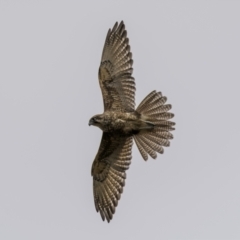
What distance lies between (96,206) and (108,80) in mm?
2604

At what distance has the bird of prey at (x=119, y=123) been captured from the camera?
1625 centimetres

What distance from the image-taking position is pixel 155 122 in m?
16.3

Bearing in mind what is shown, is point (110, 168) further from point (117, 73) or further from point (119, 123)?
point (117, 73)

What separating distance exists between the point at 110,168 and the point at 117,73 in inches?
76.4

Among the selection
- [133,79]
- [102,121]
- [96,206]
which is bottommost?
[96,206]

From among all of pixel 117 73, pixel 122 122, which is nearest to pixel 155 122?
pixel 122 122

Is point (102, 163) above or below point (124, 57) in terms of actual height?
below

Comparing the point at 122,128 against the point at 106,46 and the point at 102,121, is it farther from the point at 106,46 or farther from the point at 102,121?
the point at 106,46

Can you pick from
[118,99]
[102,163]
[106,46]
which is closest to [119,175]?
[102,163]

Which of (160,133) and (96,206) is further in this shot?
(96,206)

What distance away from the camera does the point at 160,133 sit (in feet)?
53.3

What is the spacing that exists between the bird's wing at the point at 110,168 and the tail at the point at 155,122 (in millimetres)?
623

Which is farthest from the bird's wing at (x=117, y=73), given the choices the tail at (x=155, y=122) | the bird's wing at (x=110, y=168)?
the bird's wing at (x=110, y=168)

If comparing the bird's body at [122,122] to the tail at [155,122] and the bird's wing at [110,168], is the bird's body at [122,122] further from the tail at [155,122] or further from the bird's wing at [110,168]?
the bird's wing at [110,168]
